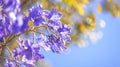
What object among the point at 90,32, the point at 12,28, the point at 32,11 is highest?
the point at 90,32

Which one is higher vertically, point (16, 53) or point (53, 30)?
point (53, 30)

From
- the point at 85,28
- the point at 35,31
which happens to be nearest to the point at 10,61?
the point at 35,31

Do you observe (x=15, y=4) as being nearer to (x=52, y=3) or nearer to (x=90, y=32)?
(x=52, y=3)

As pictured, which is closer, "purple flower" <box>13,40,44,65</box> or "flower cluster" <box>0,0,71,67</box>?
"flower cluster" <box>0,0,71,67</box>

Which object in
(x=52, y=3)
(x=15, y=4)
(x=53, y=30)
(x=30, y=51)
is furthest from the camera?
(x=52, y=3)

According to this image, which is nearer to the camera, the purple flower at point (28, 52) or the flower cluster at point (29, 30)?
the flower cluster at point (29, 30)

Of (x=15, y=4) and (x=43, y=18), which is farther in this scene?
(x=43, y=18)

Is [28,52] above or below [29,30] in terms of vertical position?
below

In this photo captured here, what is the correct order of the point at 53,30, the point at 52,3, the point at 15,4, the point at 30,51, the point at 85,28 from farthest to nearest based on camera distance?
the point at 85,28, the point at 52,3, the point at 53,30, the point at 30,51, the point at 15,4
